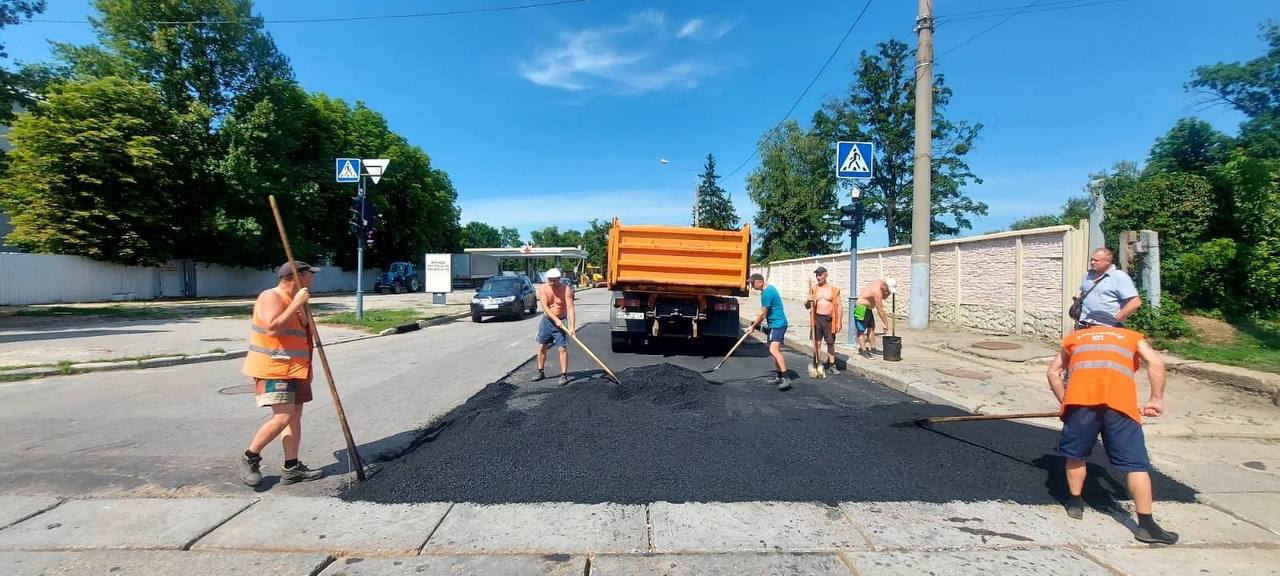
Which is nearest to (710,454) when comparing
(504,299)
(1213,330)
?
(1213,330)

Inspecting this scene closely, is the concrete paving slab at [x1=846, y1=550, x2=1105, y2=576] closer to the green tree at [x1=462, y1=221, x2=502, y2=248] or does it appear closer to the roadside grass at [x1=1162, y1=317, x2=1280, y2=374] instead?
the roadside grass at [x1=1162, y1=317, x2=1280, y2=374]

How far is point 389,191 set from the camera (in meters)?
45.0

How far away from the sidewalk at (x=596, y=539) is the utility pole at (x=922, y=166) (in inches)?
394

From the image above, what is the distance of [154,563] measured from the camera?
3.32 metres

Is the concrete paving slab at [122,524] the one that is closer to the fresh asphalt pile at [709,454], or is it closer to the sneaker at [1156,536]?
the fresh asphalt pile at [709,454]

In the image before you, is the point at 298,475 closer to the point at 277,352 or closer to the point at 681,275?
the point at 277,352

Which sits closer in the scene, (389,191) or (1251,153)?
(1251,153)

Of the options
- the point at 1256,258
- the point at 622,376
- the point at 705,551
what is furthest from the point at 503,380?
the point at 1256,258

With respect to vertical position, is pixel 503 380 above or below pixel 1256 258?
below

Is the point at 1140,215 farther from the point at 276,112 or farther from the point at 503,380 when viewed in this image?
the point at 276,112

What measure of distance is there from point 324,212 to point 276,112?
817 centimetres

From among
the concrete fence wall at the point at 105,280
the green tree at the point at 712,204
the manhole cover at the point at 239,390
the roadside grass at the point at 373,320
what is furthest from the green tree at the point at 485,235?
the manhole cover at the point at 239,390

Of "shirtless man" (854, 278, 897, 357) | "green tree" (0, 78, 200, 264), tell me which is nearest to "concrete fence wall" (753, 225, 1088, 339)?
"shirtless man" (854, 278, 897, 357)

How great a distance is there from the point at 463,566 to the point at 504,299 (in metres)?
17.5
